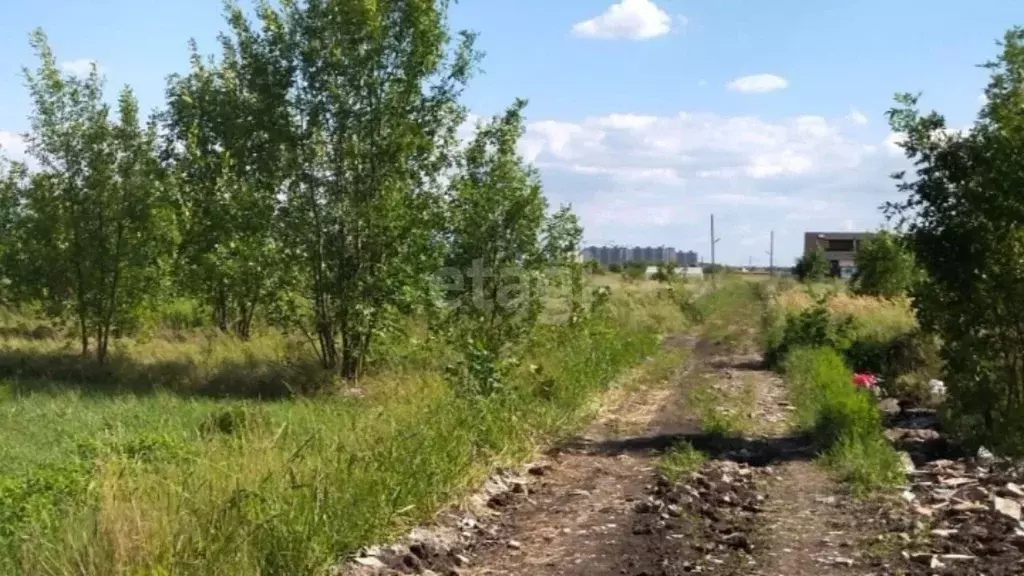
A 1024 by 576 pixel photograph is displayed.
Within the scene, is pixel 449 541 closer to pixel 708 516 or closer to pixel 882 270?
pixel 708 516

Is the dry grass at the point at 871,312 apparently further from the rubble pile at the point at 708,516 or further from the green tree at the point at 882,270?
the rubble pile at the point at 708,516

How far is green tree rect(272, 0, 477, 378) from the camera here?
18203 mm

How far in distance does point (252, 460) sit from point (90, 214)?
604 inches

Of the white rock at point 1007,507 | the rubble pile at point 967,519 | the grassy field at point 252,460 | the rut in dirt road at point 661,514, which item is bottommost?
the rut in dirt road at point 661,514

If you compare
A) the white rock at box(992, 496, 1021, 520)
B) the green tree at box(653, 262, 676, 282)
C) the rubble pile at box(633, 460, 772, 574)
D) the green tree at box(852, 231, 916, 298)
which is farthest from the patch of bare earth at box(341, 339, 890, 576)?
the green tree at box(653, 262, 676, 282)

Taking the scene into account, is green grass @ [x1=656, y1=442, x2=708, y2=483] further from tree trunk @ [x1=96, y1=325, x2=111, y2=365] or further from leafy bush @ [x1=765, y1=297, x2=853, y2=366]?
tree trunk @ [x1=96, y1=325, x2=111, y2=365]

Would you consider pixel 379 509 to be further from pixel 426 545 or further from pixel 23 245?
pixel 23 245

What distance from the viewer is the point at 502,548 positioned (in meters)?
8.17

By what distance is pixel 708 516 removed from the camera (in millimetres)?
8836

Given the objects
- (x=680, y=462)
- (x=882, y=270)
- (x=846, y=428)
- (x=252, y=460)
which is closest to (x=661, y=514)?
(x=680, y=462)

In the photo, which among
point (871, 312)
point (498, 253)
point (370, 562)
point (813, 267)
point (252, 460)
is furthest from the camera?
point (813, 267)

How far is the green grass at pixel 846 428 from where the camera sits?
34.0 ft

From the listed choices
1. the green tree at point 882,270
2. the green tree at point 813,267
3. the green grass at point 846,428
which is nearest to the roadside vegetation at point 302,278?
the green grass at point 846,428

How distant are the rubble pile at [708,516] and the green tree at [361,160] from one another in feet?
28.4
